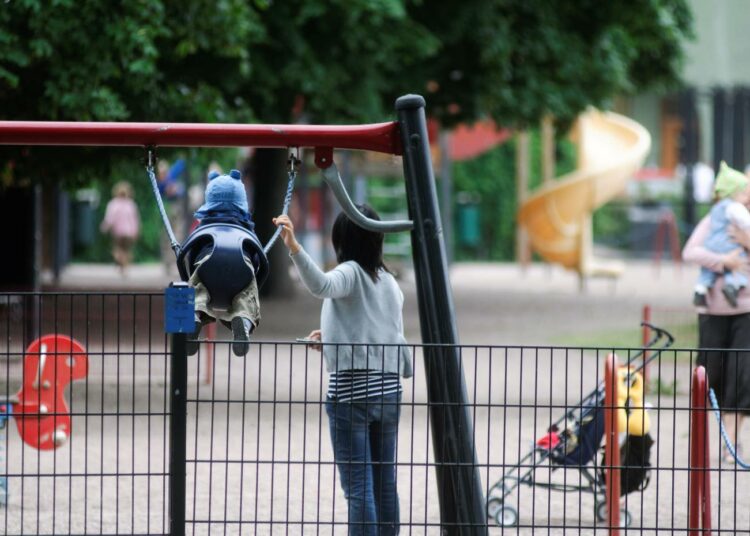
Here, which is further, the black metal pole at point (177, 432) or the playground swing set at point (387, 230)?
the playground swing set at point (387, 230)

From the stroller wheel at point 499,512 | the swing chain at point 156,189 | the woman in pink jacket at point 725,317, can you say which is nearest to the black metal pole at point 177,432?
the swing chain at point 156,189

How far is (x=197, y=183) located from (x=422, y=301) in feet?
87.9

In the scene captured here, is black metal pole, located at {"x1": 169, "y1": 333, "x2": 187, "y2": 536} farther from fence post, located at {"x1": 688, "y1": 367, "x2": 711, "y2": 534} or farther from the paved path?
the paved path

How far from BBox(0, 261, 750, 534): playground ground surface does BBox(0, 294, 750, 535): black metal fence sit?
0.02 meters

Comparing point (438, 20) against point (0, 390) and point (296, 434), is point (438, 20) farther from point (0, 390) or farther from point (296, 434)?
point (0, 390)

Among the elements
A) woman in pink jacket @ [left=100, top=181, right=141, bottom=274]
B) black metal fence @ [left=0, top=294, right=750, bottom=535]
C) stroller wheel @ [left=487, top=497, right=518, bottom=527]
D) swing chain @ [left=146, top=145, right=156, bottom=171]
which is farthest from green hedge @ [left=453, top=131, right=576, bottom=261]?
swing chain @ [left=146, top=145, right=156, bottom=171]

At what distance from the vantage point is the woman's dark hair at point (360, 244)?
591cm

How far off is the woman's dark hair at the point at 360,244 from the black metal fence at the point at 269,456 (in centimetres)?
51

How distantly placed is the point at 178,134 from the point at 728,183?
14.7ft

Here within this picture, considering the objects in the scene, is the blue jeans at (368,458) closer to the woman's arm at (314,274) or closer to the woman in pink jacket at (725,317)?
the woman's arm at (314,274)

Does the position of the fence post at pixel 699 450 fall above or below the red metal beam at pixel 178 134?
below

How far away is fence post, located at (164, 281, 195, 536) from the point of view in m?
4.87

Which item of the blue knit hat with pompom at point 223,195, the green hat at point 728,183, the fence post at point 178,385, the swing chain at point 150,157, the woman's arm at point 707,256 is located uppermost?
the green hat at point 728,183

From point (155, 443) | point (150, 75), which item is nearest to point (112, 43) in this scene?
point (150, 75)
